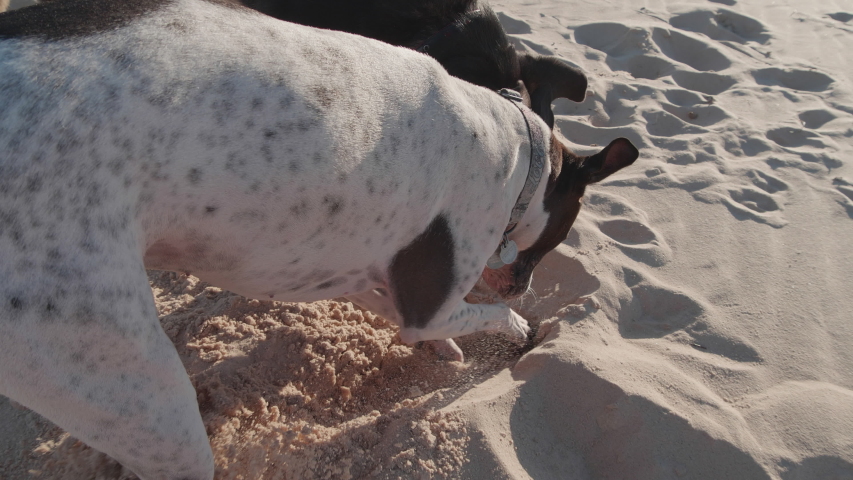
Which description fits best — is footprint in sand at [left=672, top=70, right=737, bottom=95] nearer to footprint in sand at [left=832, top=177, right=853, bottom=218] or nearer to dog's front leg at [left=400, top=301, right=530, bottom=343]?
footprint in sand at [left=832, top=177, right=853, bottom=218]

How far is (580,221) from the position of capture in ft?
12.7

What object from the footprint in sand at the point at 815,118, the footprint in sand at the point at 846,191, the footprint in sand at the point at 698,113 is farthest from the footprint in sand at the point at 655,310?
the footprint in sand at the point at 815,118

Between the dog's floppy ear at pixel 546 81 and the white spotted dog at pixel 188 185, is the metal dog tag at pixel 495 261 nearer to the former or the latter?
the white spotted dog at pixel 188 185

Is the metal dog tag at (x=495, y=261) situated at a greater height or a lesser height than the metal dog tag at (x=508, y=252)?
lesser

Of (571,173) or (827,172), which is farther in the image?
(827,172)

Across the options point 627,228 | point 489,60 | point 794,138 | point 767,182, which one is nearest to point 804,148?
point 794,138

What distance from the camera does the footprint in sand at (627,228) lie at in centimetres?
366

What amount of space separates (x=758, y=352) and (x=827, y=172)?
2201 mm

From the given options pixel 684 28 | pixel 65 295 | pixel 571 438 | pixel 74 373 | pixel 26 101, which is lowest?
pixel 571 438

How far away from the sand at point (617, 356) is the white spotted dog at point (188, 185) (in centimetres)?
62

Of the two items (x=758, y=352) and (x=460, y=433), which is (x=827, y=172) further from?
(x=460, y=433)

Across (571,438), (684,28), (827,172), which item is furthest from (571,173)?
(684,28)

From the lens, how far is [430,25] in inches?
123

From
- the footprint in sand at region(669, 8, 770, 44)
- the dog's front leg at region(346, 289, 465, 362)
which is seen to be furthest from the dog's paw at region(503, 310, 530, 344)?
the footprint in sand at region(669, 8, 770, 44)
